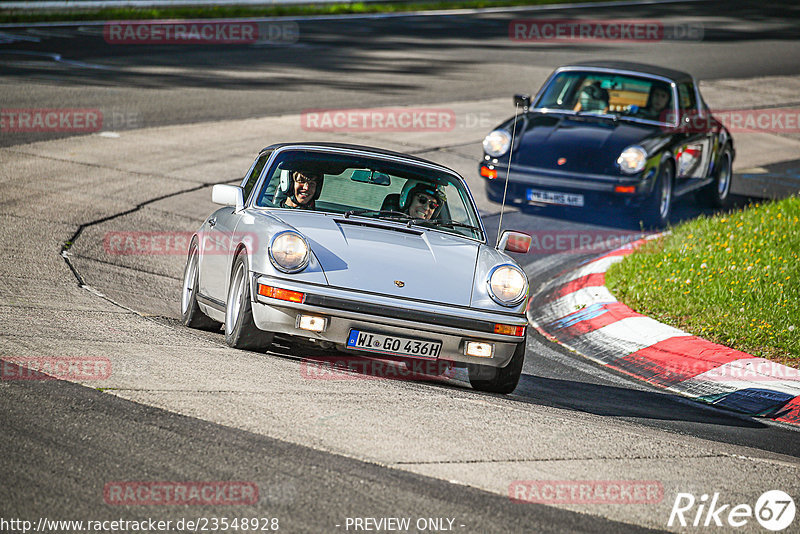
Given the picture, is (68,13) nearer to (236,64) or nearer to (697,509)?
(236,64)

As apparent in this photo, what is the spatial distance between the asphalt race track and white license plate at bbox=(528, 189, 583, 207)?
361 millimetres

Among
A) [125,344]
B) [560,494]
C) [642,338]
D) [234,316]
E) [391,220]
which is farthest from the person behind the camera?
[642,338]

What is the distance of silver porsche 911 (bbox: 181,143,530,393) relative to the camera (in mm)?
5875

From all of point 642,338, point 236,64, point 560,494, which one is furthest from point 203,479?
point 236,64

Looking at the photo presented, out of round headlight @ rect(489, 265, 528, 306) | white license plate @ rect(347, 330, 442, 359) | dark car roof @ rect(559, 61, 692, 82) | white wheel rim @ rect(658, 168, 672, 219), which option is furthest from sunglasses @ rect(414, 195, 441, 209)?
dark car roof @ rect(559, 61, 692, 82)

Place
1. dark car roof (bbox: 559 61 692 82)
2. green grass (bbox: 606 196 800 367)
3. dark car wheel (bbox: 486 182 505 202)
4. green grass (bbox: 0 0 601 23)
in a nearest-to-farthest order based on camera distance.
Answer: green grass (bbox: 606 196 800 367), dark car wheel (bbox: 486 182 505 202), dark car roof (bbox: 559 61 692 82), green grass (bbox: 0 0 601 23)

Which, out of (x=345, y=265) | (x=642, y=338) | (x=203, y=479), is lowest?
(x=642, y=338)

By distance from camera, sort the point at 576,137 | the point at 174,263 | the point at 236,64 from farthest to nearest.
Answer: the point at 236,64 → the point at 576,137 → the point at 174,263

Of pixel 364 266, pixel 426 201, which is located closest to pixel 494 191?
pixel 426 201

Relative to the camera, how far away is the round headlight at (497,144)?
12211 mm

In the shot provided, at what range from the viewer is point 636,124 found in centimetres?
1253

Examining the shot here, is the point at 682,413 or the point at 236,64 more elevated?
the point at 236,64

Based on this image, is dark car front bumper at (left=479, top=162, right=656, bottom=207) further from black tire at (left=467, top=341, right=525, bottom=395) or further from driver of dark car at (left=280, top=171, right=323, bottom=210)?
black tire at (left=467, top=341, right=525, bottom=395)

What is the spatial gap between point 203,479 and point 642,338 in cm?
497
